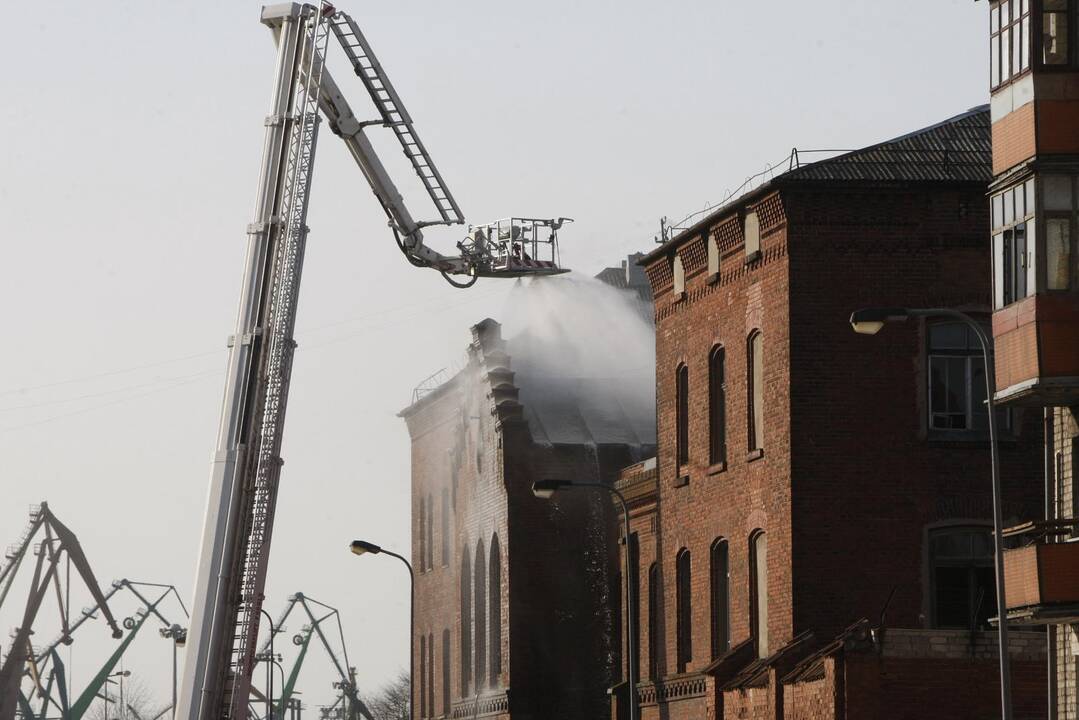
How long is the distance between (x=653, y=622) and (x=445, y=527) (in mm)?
19524

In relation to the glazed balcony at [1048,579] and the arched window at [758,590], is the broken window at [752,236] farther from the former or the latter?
the glazed balcony at [1048,579]

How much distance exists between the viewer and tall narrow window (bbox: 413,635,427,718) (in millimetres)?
70963

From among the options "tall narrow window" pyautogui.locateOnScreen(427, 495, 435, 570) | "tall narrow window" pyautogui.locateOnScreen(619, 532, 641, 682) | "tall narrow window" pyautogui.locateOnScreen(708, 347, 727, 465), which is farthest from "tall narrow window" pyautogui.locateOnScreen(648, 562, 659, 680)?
"tall narrow window" pyautogui.locateOnScreen(427, 495, 435, 570)

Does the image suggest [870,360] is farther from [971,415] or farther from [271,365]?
A: [271,365]

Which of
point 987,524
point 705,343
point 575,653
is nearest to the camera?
point 987,524

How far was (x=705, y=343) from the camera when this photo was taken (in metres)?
45.4

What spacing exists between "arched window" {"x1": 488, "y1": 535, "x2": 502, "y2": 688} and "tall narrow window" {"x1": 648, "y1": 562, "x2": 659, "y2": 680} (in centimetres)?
1125

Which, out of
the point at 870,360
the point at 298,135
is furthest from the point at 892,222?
the point at 298,135

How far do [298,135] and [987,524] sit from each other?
47.2 ft

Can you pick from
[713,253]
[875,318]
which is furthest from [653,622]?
[875,318]

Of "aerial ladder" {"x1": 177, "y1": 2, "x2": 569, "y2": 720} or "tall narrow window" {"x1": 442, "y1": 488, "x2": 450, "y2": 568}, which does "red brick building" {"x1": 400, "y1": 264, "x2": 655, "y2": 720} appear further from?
"aerial ladder" {"x1": 177, "y1": 2, "x2": 569, "y2": 720}

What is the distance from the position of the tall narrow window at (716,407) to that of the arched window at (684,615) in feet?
9.23

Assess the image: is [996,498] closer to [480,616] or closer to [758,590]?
[758,590]

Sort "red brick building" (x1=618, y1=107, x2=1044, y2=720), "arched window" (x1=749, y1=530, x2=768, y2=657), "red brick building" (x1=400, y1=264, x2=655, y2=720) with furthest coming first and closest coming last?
"red brick building" (x1=400, y1=264, x2=655, y2=720) → "arched window" (x1=749, y1=530, x2=768, y2=657) → "red brick building" (x1=618, y1=107, x2=1044, y2=720)
